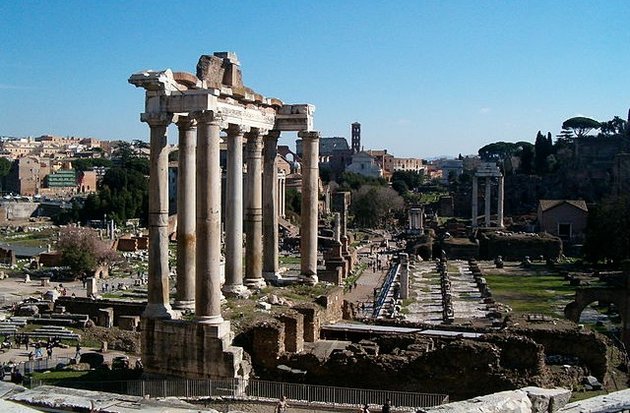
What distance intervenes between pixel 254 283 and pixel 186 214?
4706 mm

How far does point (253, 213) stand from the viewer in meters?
20.9

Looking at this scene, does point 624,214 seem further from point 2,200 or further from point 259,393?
point 2,200

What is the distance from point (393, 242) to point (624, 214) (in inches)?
1204

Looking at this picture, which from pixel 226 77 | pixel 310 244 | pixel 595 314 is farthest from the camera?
pixel 595 314

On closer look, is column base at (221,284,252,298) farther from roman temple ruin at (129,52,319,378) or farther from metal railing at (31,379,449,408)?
metal railing at (31,379,449,408)

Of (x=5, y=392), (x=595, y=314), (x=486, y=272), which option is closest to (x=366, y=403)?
(x=5, y=392)

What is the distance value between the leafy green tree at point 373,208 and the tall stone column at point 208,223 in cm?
8194

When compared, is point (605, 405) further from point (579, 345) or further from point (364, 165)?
point (364, 165)

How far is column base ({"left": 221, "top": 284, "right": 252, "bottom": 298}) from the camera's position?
→ 1969cm

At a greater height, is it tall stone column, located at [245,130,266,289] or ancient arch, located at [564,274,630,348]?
tall stone column, located at [245,130,266,289]

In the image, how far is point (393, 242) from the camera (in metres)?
81.0

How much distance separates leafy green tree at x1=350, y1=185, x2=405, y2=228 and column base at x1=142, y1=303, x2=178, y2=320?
268 ft

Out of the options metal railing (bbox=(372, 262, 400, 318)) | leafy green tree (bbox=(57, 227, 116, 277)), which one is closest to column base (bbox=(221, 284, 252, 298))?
metal railing (bbox=(372, 262, 400, 318))

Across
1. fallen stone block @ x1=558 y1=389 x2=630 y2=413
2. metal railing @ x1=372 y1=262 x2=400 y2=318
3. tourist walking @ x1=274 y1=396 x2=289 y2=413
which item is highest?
fallen stone block @ x1=558 y1=389 x2=630 y2=413
